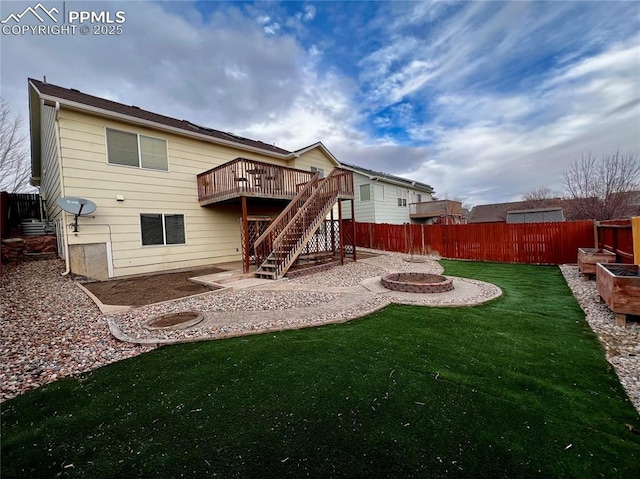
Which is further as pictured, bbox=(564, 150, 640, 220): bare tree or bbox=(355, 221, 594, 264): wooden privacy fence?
bbox=(564, 150, 640, 220): bare tree

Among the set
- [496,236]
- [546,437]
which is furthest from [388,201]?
[546,437]

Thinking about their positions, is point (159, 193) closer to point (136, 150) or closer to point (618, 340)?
point (136, 150)

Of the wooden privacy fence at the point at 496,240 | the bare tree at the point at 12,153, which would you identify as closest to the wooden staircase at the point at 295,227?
the wooden privacy fence at the point at 496,240

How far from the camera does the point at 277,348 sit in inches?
150

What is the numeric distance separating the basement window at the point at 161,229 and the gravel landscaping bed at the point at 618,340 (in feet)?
38.4

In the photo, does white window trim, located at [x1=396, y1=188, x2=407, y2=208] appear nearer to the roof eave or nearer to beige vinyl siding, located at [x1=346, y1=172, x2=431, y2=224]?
beige vinyl siding, located at [x1=346, y1=172, x2=431, y2=224]

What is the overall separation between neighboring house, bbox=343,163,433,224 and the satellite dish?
49.8 ft

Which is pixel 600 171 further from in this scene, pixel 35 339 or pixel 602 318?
pixel 35 339

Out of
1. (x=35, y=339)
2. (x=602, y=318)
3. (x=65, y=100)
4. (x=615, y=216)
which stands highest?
(x=65, y=100)

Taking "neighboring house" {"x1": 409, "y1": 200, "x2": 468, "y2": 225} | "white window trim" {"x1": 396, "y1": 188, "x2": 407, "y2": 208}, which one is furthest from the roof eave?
"neighboring house" {"x1": 409, "y1": 200, "x2": 468, "y2": 225}

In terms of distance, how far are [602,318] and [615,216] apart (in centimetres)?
1362

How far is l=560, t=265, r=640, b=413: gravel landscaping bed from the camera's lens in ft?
9.71

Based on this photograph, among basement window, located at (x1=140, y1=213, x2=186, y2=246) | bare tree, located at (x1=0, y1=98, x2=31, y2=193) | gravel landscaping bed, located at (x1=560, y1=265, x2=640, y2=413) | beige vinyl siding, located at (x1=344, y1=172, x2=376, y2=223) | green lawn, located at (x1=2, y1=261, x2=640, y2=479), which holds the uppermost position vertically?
bare tree, located at (x1=0, y1=98, x2=31, y2=193)

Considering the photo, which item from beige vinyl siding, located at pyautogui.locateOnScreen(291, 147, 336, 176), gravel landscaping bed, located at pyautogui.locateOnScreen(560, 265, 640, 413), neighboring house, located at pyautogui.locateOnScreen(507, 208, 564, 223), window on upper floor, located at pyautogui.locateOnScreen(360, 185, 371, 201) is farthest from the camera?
neighboring house, located at pyautogui.locateOnScreen(507, 208, 564, 223)
